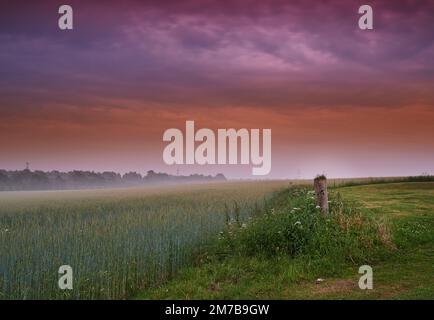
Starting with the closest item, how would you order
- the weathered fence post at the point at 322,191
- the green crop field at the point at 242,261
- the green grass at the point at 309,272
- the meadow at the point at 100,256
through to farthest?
the green grass at the point at 309,272, the green crop field at the point at 242,261, the meadow at the point at 100,256, the weathered fence post at the point at 322,191

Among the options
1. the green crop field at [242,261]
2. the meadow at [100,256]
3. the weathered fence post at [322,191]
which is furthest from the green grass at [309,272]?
the weathered fence post at [322,191]

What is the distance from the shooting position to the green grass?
35.2 ft

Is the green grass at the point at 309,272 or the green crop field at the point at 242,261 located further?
the green crop field at the point at 242,261

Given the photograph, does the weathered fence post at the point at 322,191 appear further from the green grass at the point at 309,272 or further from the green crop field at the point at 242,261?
the green grass at the point at 309,272

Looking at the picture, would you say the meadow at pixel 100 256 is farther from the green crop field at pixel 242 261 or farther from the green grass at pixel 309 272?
the green grass at pixel 309 272

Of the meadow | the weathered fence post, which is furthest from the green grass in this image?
the weathered fence post

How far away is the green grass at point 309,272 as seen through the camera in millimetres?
10742

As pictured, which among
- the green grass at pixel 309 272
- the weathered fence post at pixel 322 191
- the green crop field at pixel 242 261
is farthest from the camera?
the weathered fence post at pixel 322 191

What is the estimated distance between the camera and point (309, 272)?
12258mm

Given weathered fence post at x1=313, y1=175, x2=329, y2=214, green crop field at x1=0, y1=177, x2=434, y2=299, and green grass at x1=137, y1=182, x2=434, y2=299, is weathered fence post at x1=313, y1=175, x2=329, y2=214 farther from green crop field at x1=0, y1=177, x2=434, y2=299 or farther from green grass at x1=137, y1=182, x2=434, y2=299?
green grass at x1=137, y1=182, x2=434, y2=299

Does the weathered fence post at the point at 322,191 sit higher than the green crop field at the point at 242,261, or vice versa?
the weathered fence post at the point at 322,191

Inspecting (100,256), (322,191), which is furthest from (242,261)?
(100,256)

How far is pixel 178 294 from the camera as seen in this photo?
1097cm

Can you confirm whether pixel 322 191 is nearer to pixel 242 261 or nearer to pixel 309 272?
pixel 309 272
